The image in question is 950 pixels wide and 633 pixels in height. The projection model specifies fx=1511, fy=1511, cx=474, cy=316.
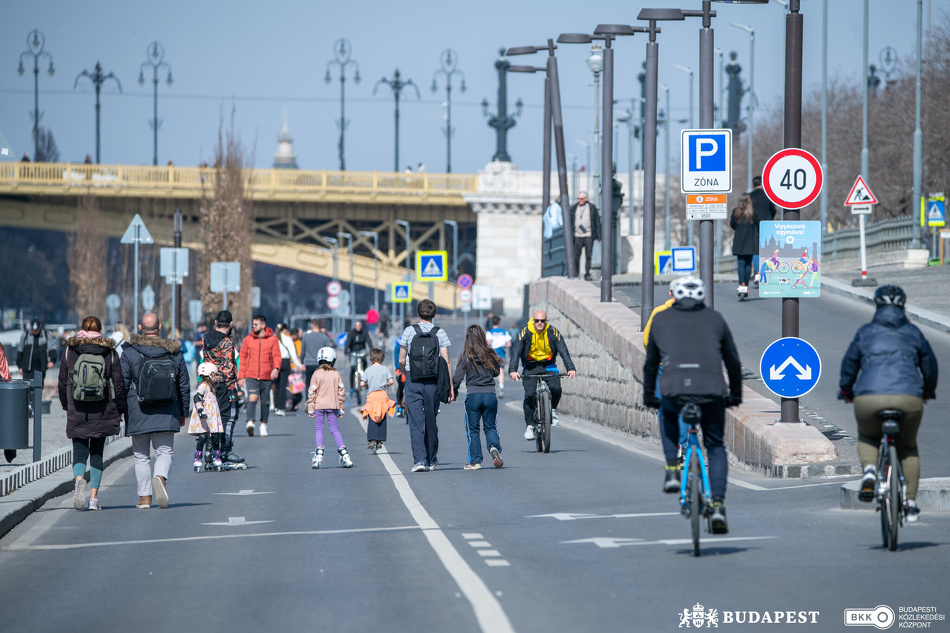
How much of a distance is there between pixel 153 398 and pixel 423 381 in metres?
3.61

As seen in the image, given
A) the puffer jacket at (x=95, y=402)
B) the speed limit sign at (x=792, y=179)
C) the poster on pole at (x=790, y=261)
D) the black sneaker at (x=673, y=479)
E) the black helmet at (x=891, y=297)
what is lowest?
the black sneaker at (x=673, y=479)

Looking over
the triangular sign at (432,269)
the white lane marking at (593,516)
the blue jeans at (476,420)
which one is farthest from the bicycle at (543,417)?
the triangular sign at (432,269)

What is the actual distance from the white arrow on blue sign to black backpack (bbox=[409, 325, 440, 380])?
3250 millimetres

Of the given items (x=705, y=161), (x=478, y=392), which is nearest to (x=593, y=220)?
(x=705, y=161)

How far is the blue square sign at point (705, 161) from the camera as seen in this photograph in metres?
17.0

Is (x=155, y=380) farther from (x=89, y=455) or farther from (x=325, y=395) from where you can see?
(x=325, y=395)

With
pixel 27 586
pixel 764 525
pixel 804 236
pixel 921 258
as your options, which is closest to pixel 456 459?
pixel 804 236

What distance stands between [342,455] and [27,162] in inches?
2454

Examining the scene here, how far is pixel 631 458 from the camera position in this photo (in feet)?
55.2

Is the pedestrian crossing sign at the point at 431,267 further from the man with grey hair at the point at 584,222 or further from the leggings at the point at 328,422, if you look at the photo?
the leggings at the point at 328,422

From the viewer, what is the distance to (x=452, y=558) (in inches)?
350

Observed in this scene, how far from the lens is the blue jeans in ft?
51.7

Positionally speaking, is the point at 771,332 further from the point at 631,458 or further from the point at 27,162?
the point at 27,162

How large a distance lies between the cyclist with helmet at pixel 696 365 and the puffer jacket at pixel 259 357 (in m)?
13.8
